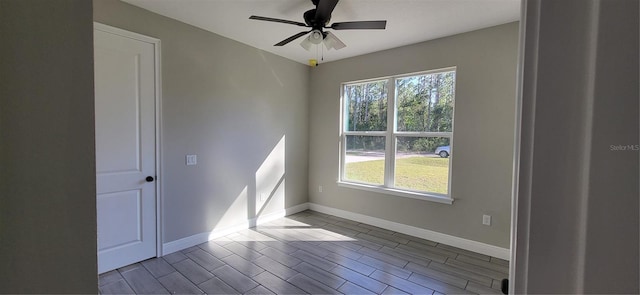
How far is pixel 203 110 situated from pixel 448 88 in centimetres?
300

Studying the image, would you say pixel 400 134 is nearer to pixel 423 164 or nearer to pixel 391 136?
pixel 391 136

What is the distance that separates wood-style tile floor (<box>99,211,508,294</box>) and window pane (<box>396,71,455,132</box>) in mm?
1502

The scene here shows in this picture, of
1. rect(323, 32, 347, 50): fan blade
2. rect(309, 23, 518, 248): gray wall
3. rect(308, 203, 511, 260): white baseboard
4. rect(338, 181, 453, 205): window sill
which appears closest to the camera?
rect(323, 32, 347, 50): fan blade

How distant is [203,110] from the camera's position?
3.04 meters

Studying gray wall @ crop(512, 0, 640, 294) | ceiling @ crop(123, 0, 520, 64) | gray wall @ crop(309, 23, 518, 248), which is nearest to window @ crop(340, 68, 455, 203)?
gray wall @ crop(309, 23, 518, 248)

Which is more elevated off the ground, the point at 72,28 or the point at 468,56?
the point at 468,56

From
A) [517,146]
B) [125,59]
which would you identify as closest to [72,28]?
[517,146]

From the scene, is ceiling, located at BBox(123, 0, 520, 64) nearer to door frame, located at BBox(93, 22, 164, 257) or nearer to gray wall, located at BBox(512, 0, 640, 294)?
door frame, located at BBox(93, 22, 164, 257)

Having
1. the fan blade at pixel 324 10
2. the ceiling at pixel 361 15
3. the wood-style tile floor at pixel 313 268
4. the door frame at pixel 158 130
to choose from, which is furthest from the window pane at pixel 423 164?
the door frame at pixel 158 130

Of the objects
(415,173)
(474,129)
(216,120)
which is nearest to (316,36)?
(216,120)

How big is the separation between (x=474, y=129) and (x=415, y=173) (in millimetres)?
901

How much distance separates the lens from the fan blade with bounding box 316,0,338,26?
198cm

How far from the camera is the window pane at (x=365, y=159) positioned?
3.78 meters

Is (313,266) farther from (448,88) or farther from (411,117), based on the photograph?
(448,88)
